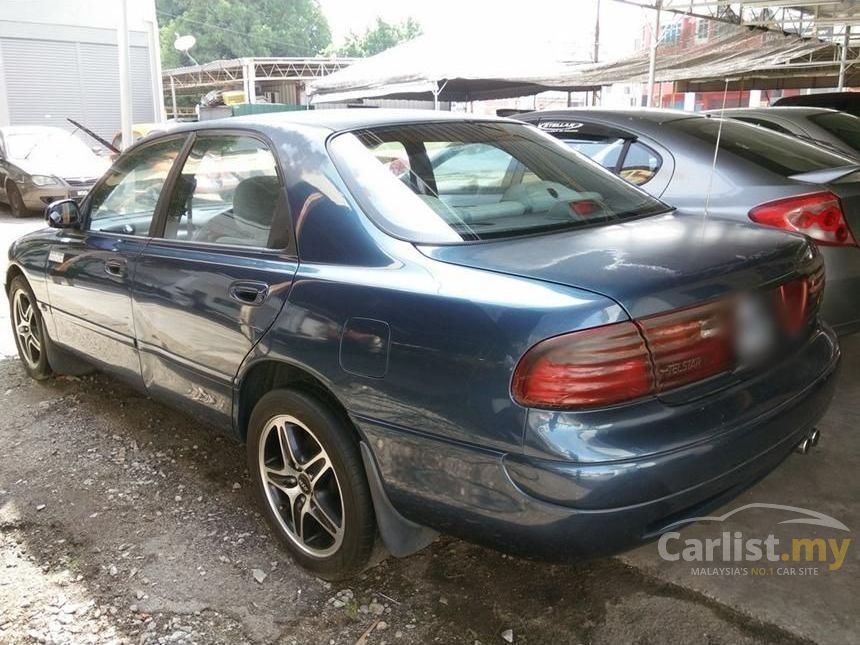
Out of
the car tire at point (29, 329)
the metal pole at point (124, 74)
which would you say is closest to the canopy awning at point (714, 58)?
the metal pole at point (124, 74)

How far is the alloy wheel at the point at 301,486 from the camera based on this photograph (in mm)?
2525

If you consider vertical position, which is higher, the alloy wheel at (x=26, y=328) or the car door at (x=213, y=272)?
the car door at (x=213, y=272)

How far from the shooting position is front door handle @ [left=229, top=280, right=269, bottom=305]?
2564 millimetres

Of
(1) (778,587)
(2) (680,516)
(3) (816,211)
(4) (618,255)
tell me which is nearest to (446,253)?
(4) (618,255)

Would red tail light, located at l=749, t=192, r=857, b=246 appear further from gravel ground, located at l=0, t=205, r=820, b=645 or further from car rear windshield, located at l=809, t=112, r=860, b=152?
car rear windshield, located at l=809, t=112, r=860, b=152

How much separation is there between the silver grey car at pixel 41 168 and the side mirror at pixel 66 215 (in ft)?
27.9

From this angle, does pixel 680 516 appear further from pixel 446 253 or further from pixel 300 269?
pixel 300 269

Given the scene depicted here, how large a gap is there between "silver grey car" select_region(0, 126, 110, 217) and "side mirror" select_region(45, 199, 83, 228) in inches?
335

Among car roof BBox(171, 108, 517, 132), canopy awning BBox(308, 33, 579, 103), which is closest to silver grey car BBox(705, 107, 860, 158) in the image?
car roof BBox(171, 108, 517, 132)

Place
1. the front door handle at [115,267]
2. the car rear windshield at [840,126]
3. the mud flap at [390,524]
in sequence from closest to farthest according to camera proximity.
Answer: the mud flap at [390,524] < the front door handle at [115,267] < the car rear windshield at [840,126]

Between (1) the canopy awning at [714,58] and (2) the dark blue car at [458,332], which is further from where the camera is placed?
(1) the canopy awning at [714,58]

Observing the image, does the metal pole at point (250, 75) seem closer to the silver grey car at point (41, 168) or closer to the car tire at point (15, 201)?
the silver grey car at point (41, 168)

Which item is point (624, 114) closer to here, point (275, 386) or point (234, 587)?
point (275, 386)

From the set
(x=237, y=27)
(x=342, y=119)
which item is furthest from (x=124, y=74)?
(x=237, y=27)
